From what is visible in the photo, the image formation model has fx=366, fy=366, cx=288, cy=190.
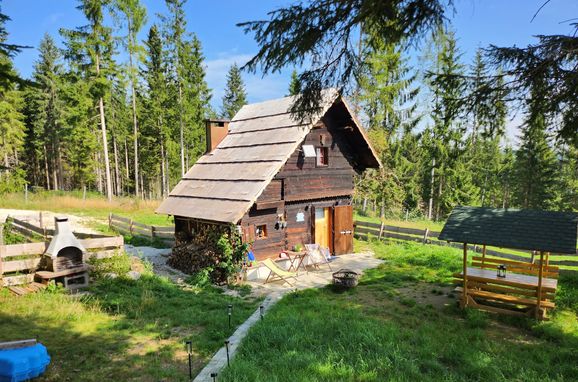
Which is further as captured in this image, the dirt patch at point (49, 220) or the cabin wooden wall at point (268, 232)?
the dirt patch at point (49, 220)

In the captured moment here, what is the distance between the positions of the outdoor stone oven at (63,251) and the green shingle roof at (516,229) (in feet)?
33.2

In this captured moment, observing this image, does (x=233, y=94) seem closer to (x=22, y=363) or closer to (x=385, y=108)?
(x=385, y=108)

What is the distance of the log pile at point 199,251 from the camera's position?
41.4 ft

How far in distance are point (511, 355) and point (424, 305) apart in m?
3.20

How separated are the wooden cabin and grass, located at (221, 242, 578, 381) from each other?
3683mm

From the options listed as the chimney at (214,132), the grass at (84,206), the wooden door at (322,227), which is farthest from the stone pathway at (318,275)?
the grass at (84,206)

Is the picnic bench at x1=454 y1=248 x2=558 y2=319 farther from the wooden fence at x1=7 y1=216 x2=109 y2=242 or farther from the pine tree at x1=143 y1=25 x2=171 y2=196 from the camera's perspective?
the pine tree at x1=143 y1=25 x2=171 y2=196

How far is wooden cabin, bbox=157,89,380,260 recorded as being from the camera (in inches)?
514

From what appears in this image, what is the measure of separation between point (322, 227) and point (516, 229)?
8211 millimetres

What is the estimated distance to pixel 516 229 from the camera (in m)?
9.03

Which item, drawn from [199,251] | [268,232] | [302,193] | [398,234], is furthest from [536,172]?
[199,251]

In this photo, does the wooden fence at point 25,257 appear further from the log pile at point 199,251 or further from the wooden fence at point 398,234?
the wooden fence at point 398,234

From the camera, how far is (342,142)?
16.6 metres

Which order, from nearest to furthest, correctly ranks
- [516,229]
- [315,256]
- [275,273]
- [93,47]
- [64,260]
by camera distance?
[516,229] → [64,260] → [275,273] → [315,256] → [93,47]
